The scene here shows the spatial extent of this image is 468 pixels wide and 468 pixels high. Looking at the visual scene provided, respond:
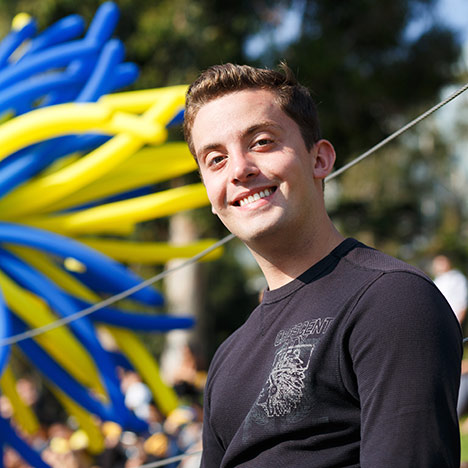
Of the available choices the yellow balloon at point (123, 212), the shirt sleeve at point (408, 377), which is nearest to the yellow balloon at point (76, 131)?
the yellow balloon at point (123, 212)

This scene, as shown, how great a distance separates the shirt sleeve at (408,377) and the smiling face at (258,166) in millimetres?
290

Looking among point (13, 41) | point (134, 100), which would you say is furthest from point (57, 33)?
point (134, 100)

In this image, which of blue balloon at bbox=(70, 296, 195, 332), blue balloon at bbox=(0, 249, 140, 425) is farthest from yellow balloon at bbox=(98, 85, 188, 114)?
blue balloon at bbox=(70, 296, 195, 332)

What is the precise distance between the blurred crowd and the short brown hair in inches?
145

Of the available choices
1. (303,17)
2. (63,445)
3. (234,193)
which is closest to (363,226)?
(303,17)

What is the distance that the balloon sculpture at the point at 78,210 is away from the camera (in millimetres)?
5367

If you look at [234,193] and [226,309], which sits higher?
[234,193]

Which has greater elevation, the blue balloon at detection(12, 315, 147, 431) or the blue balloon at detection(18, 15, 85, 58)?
the blue balloon at detection(18, 15, 85, 58)

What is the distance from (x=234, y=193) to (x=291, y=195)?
11cm

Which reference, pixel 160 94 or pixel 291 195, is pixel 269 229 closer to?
pixel 291 195

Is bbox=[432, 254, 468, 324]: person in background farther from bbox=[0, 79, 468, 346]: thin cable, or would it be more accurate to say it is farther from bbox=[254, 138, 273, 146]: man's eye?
bbox=[254, 138, 273, 146]: man's eye

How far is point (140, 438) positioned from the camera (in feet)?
20.1

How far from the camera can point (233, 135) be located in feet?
4.58

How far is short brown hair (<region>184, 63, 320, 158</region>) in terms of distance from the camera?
144cm
